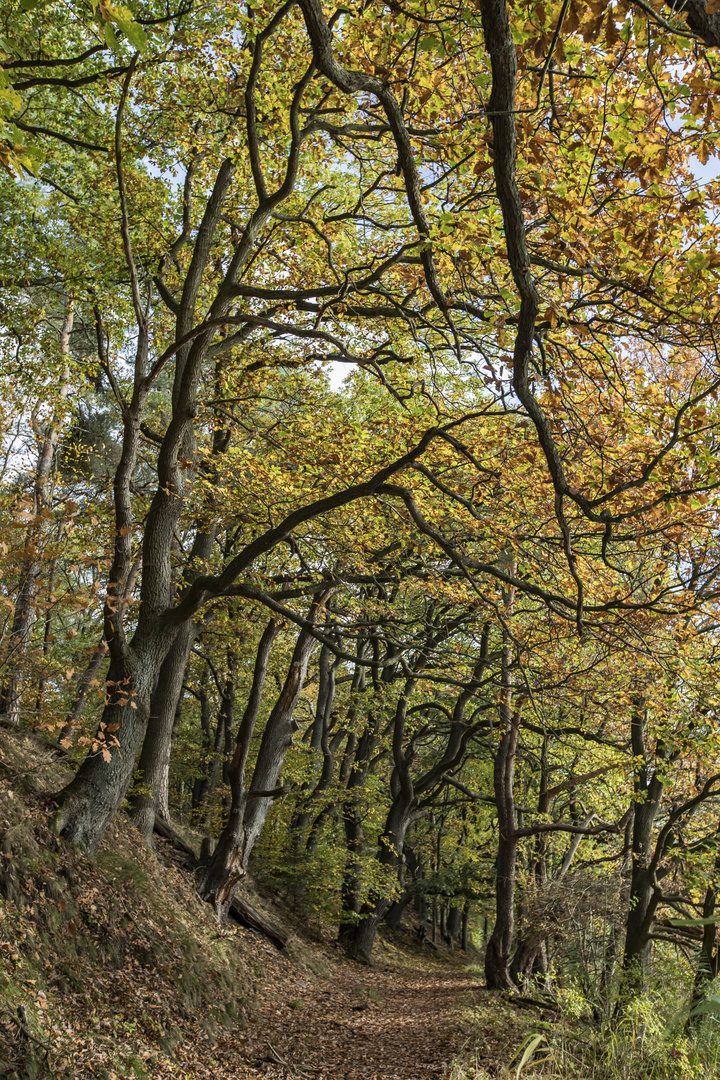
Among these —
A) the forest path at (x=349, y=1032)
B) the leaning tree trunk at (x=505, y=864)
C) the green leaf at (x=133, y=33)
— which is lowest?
→ the forest path at (x=349, y=1032)

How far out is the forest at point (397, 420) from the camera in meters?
4.78

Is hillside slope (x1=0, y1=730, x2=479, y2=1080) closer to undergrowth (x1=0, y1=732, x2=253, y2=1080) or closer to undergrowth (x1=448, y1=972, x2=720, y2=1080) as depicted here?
undergrowth (x1=0, y1=732, x2=253, y2=1080)

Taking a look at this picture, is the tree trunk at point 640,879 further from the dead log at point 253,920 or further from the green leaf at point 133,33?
the green leaf at point 133,33

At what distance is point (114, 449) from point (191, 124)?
26.3 ft

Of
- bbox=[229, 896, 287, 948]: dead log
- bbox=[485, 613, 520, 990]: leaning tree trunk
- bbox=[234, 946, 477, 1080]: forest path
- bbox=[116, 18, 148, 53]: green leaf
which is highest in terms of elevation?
bbox=[116, 18, 148, 53]: green leaf

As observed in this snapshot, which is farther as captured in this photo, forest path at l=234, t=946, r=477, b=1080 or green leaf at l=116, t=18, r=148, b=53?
forest path at l=234, t=946, r=477, b=1080

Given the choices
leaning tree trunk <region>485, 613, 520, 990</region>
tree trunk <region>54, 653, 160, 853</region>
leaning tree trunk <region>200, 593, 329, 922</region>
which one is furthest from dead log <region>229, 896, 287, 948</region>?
tree trunk <region>54, 653, 160, 853</region>

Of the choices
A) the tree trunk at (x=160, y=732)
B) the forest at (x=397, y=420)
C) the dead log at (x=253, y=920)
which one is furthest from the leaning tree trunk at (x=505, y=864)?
the tree trunk at (x=160, y=732)

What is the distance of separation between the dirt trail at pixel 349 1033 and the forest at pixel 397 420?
147 cm

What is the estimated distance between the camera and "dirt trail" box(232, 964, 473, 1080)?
7852mm

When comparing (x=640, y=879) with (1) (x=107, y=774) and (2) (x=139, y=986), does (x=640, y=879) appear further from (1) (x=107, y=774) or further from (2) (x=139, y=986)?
(1) (x=107, y=774)

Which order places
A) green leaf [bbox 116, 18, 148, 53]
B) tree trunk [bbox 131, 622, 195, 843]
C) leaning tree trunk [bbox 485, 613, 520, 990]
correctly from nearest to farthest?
green leaf [bbox 116, 18, 148, 53] → tree trunk [bbox 131, 622, 195, 843] → leaning tree trunk [bbox 485, 613, 520, 990]

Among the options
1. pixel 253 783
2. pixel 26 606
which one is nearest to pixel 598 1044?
pixel 253 783

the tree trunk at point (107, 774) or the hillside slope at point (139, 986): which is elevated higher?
the tree trunk at point (107, 774)
